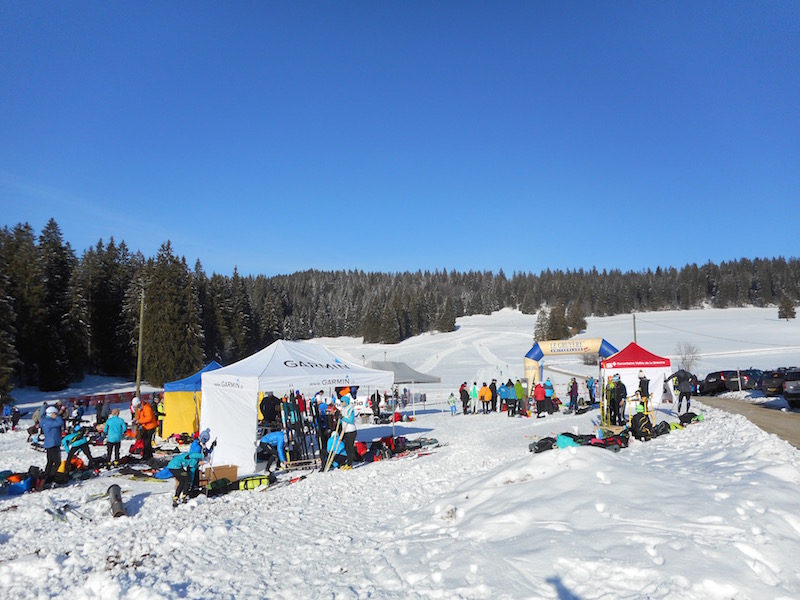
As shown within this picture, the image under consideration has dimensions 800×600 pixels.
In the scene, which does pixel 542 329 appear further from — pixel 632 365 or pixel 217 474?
pixel 217 474

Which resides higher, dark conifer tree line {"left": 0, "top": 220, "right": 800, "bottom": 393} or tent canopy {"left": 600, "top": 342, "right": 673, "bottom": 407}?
dark conifer tree line {"left": 0, "top": 220, "right": 800, "bottom": 393}

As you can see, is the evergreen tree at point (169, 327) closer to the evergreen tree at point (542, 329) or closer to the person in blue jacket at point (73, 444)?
the person in blue jacket at point (73, 444)

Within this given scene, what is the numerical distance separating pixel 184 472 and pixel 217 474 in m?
1.21

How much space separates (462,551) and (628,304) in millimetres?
141277

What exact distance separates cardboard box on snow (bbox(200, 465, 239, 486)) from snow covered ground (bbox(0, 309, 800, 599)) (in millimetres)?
673

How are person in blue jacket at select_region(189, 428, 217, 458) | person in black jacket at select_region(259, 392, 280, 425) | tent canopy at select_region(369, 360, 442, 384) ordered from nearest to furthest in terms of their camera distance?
person in blue jacket at select_region(189, 428, 217, 458) → person in black jacket at select_region(259, 392, 280, 425) → tent canopy at select_region(369, 360, 442, 384)

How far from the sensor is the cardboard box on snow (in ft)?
33.4

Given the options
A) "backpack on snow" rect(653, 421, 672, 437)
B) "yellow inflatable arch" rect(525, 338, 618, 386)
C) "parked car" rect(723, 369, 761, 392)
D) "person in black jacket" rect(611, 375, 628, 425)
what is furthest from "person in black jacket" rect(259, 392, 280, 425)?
"parked car" rect(723, 369, 761, 392)

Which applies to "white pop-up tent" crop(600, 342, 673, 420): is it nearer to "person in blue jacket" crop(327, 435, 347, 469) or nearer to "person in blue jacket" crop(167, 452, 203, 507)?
"person in blue jacket" crop(327, 435, 347, 469)

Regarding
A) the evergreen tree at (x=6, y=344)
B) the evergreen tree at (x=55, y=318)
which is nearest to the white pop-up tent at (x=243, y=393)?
the evergreen tree at (x=6, y=344)

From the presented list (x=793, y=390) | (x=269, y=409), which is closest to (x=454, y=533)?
(x=269, y=409)

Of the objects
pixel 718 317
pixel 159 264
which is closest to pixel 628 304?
pixel 718 317

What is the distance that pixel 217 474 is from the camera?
34.3ft

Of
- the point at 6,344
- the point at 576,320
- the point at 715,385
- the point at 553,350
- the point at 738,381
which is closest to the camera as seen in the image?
the point at 553,350
